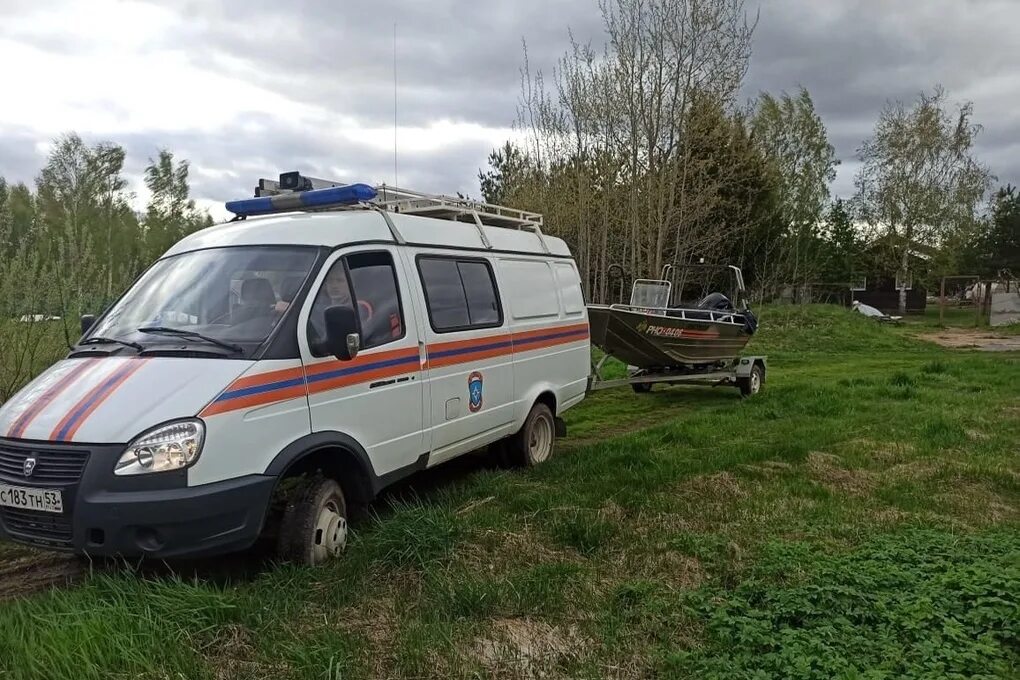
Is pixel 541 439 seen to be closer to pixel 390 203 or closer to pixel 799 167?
pixel 390 203

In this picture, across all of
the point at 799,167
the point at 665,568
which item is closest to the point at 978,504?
the point at 665,568

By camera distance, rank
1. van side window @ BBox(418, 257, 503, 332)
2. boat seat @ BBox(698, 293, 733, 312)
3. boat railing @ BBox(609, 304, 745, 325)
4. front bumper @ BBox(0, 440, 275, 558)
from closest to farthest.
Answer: front bumper @ BBox(0, 440, 275, 558) → van side window @ BBox(418, 257, 503, 332) → boat railing @ BBox(609, 304, 745, 325) → boat seat @ BBox(698, 293, 733, 312)

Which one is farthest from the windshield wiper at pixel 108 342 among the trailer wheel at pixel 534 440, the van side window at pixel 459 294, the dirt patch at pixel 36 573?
the trailer wheel at pixel 534 440

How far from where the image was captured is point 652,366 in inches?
469

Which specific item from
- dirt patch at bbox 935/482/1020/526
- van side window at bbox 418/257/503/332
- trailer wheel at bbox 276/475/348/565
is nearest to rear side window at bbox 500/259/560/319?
van side window at bbox 418/257/503/332

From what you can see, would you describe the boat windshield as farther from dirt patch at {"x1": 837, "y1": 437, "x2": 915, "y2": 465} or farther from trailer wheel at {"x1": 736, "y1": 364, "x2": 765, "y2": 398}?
dirt patch at {"x1": 837, "y1": 437, "x2": 915, "y2": 465}

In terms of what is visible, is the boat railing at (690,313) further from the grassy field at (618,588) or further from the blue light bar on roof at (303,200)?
the blue light bar on roof at (303,200)

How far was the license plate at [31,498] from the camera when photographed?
393 centimetres

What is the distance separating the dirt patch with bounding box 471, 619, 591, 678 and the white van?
1394 mm

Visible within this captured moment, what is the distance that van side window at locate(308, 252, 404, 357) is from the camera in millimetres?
4828

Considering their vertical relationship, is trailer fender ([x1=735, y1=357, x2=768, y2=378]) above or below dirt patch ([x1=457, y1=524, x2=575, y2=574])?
above

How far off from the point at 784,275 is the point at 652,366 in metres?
20.3

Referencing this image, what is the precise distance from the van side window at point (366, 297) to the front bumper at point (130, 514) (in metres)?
1.10

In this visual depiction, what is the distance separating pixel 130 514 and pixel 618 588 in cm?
261
